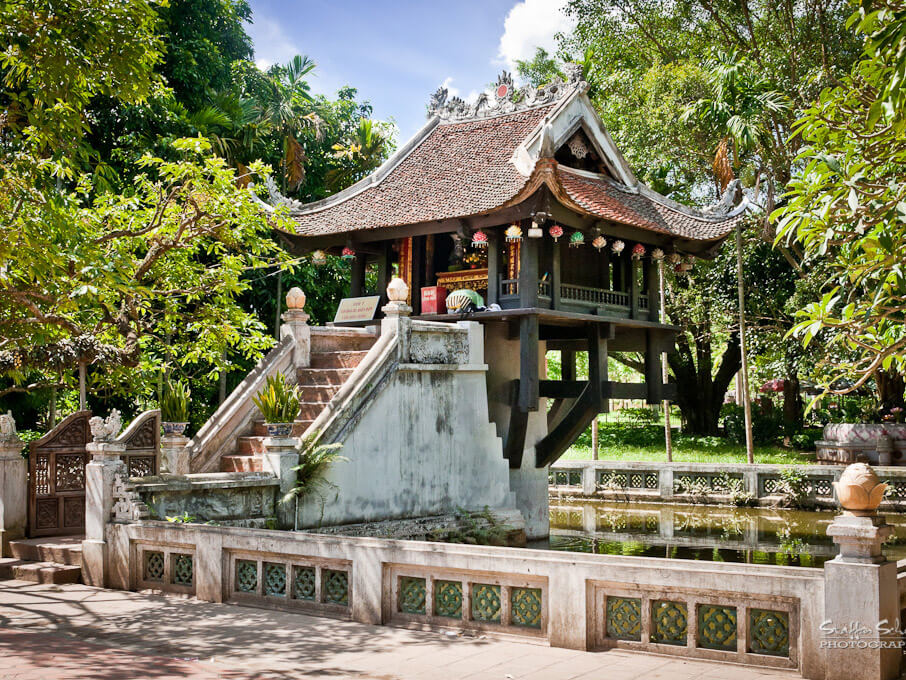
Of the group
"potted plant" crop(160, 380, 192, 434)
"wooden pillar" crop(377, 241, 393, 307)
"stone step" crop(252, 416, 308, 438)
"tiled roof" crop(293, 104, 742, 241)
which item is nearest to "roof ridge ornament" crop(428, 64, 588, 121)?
"tiled roof" crop(293, 104, 742, 241)

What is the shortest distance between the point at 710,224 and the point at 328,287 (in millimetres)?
13806

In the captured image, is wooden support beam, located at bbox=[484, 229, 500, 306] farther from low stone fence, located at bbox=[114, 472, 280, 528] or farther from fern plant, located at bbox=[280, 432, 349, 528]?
low stone fence, located at bbox=[114, 472, 280, 528]

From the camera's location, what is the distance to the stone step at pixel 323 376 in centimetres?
1438

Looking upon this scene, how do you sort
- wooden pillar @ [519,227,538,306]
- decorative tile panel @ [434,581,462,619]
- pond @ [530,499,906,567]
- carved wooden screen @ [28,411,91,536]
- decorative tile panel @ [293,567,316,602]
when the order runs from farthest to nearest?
pond @ [530,499,906,567] < wooden pillar @ [519,227,538,306] < carved wooden screen @ [28,411,91,536] < decorative tile panel @ [293,567,316,602] < decorative tile panel @ [434,581,462,619]

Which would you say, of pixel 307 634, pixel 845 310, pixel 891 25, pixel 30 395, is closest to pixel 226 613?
pixel 307 634

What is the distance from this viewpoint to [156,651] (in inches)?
276

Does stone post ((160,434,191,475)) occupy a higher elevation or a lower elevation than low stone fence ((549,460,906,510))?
higher

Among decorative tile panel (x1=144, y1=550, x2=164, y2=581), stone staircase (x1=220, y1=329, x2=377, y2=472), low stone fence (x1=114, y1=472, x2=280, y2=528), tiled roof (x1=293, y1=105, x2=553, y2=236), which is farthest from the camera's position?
tiled roof (x1=293, y1=105, x2=553, y2=236)

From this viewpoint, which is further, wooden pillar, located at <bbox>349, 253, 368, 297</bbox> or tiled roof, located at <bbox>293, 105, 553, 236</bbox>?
wooden pillar, located at <bbox>349, 253, 368, 297</bbox>

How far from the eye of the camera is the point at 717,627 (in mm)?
6691

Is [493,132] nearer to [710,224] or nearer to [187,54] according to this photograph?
[710,224]

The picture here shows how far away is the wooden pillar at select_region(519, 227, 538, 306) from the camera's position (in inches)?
615

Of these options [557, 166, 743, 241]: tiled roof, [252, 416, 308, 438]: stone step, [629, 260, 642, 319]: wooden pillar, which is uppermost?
[557, 166, 743, 241]: tiled roof

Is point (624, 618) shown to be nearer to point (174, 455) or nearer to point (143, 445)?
point (143, 445)
